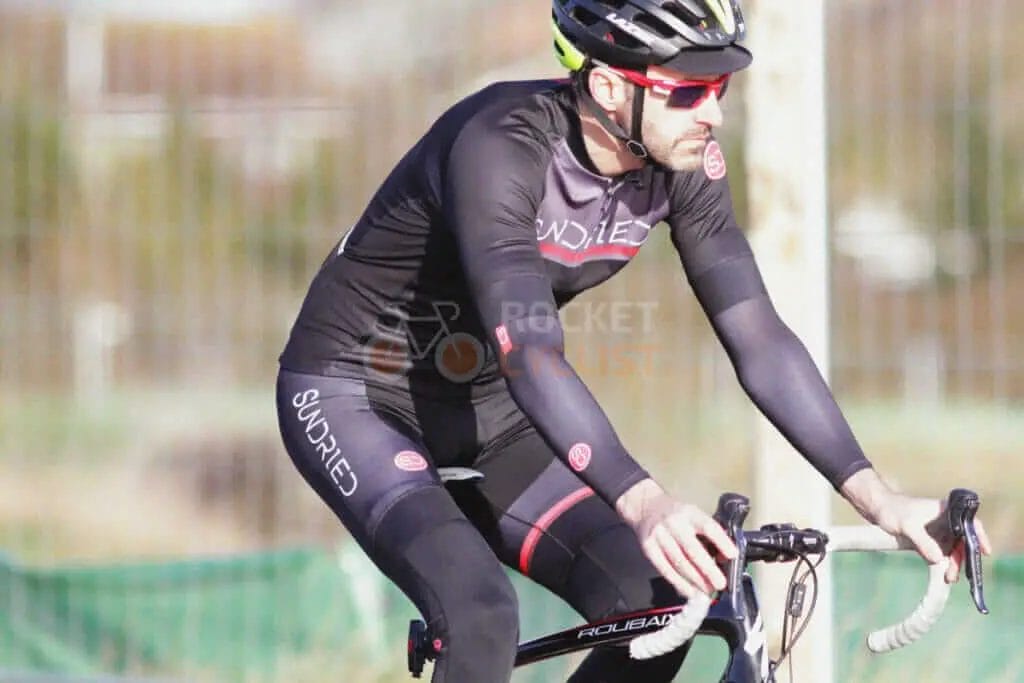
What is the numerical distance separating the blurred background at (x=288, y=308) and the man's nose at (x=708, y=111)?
87.6 inches

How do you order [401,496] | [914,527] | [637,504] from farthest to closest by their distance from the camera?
[401,496], [914,527], [637,504]

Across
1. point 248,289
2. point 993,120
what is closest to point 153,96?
point 248,289

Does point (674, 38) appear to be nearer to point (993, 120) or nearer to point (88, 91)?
point (993, 120)

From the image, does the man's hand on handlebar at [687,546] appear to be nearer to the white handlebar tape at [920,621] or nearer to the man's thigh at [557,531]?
the white handlebar tape at [920,621]

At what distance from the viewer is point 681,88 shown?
11.0 feet

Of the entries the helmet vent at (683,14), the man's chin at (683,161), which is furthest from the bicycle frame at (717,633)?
the helmet vent at (683,14)

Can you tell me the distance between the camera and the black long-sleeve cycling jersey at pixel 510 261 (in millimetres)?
3271

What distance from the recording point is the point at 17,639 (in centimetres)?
655

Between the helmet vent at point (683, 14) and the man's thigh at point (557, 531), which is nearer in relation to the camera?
the helmet vent at point (683, 14)

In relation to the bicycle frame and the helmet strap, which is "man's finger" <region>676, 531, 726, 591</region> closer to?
the bicycle frame

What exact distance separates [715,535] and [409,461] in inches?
36.5

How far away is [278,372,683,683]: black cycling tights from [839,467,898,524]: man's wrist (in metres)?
0.40

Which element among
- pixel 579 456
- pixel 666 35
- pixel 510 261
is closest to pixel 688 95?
pixel 666 35

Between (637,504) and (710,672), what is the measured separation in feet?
9.80
